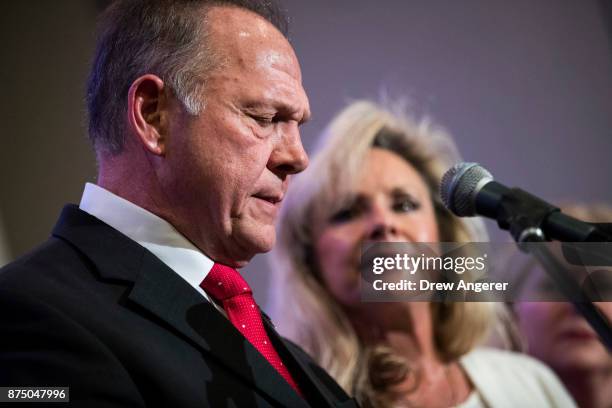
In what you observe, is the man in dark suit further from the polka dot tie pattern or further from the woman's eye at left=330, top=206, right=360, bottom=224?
the woman's eye at left=330, top=206, right=360, bottom=224

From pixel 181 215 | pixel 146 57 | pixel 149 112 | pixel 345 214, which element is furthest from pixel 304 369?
pixel 345 214

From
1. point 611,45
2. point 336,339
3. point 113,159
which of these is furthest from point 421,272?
point 611,45

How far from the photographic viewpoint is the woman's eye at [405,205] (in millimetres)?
2273

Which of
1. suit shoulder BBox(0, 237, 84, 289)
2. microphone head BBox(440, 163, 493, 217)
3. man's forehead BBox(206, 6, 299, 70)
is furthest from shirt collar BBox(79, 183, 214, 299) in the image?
microphone head BBox(440, 163, 493, 217)

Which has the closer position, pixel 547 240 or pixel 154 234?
pixel 547 240

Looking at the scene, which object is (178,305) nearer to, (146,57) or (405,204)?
(146,57)

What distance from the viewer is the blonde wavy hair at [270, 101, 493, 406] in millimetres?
2182

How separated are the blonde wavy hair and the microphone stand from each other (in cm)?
112

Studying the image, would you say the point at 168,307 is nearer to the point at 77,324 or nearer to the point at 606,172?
the point at 77,324

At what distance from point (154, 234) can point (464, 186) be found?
630mm

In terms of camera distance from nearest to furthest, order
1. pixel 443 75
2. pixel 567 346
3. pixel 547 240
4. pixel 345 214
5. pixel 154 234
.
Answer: pixel 547 240 → pixel 154 234 → pixel 567 346 → pixel 345 214 → pixel 443 75

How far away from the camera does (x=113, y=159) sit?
148 cm

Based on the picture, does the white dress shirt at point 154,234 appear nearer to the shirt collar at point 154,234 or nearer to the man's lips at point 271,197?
the shirt collar at point 154,234

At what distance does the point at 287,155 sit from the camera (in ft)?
4.83
